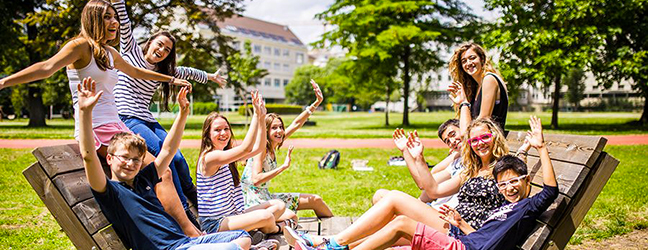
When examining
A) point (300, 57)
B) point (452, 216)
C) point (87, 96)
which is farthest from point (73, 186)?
point (300, 57)

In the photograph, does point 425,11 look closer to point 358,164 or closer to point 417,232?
point 358,164

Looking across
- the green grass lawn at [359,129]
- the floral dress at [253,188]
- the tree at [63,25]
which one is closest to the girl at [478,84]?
the floral dress at [253,188]

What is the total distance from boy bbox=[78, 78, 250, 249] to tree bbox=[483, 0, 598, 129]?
21.7 m

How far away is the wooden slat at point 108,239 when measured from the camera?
2846 millimetres

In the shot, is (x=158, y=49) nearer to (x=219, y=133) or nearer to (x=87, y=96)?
(x=219, y=133)

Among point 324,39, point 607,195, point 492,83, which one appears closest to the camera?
point 492,83

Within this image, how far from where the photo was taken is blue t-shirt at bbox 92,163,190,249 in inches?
116

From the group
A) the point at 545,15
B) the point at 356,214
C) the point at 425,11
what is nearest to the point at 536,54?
the point at 545,15

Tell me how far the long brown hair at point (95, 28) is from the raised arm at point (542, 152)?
2.85m

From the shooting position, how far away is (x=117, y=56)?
367 cm

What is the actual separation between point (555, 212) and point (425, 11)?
88.3 ft

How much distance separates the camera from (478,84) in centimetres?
454

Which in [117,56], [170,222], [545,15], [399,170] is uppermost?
[545,15]

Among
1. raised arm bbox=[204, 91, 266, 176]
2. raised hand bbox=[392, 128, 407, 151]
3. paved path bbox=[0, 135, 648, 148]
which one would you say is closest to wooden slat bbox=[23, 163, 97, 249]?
raised arm bbox=[204, 91, 266, 176]
